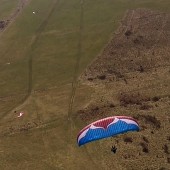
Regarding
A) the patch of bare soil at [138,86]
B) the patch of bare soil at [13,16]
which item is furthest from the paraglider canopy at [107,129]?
the patch of bare soil at [13,16]

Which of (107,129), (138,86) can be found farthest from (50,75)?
(107,129)

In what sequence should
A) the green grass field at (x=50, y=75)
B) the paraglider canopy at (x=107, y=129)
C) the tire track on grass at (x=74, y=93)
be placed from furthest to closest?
the green grass field at (x=50, y=75)
the tire track on grass at (x=74, y=93)
the paraglider canopy at (x=107, y=129)

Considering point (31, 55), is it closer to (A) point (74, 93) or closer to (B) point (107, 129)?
(A) point (74, 93)

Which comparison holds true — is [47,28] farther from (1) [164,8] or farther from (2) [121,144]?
(2) [121,144]

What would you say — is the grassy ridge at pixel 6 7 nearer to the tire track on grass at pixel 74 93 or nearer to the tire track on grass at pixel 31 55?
the tire track on grass at pixel 31 55

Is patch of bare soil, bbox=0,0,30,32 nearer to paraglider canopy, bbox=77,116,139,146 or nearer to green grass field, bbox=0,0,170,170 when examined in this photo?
green grass field, bbox=0,0,170,170

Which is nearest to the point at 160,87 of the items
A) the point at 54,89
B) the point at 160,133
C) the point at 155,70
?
the point at 155,70
